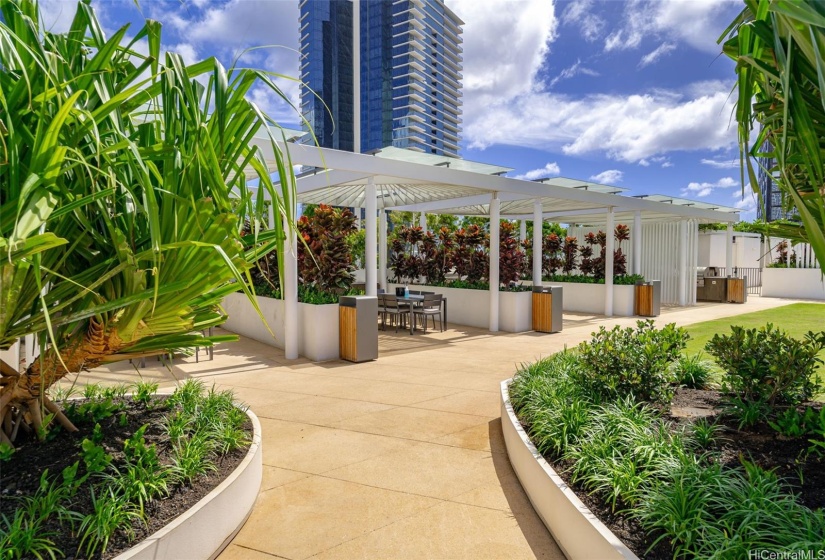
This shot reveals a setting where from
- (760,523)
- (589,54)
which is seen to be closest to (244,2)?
(589,54)

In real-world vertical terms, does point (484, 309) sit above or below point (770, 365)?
below

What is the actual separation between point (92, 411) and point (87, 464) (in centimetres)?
99

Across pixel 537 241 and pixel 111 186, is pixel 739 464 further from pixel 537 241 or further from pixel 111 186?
pixel 537 241

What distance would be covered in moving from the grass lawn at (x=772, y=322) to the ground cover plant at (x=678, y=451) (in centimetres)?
448

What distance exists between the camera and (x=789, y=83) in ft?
5.34

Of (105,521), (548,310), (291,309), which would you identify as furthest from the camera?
(548,310)

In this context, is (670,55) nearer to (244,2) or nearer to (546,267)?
(546,267)

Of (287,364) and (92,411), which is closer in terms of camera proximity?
(92,411)

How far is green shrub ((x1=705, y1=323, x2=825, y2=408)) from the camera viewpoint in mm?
3385

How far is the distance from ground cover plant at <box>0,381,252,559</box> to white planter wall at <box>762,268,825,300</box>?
74.6 ft

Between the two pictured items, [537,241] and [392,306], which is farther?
[537,241]

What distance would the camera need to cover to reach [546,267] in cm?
1641

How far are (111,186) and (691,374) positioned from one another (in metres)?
4.98

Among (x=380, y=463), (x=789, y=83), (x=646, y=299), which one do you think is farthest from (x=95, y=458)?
(x=646, y=299)
